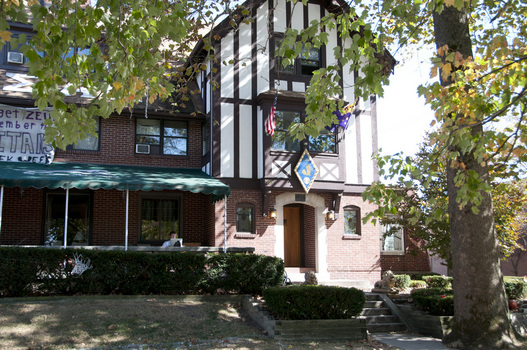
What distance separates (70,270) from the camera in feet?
41.2

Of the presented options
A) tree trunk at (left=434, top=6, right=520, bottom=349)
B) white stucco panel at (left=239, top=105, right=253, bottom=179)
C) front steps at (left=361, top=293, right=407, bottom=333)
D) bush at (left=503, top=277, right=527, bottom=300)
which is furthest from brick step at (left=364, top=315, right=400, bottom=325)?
white stucco panel at (left=239, top=105, right=253, bottom=179)

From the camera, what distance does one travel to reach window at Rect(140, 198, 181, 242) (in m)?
17.5

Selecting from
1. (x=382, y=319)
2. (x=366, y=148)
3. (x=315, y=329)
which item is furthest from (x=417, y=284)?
(x=315, y=329)

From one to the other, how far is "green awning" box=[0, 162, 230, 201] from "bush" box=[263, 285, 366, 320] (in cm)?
450

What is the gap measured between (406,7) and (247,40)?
995 centimetres

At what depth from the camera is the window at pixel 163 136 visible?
59.5ft

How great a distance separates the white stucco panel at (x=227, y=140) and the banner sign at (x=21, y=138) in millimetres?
5551

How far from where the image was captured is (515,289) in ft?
52.5

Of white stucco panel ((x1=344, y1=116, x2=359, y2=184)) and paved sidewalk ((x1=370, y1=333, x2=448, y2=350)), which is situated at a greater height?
white stucco panel ((x1=344, y1=116, x2=359, y2=184))

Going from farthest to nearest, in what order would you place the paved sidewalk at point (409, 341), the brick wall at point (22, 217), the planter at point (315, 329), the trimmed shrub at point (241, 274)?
the brick wall at point (22, 217), the trimmed shrub at point (241, 274), the paved sidewalk at point (409, 341), the planter at point (315, 329)

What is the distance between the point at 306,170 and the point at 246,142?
2273mm

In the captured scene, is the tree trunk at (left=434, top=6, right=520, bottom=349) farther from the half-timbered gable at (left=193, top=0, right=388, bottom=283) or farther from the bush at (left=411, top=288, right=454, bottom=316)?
the half-timbered gable at (left=193, top=0, right=388, bottom=283)

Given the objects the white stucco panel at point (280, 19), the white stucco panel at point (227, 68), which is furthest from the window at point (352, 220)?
the white stucco panel at point (280, 19)

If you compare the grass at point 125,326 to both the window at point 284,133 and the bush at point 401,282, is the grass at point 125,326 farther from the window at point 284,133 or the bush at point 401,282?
the window at point 284,133
